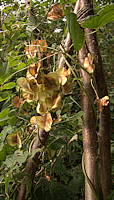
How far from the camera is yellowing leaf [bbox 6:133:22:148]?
0.57m

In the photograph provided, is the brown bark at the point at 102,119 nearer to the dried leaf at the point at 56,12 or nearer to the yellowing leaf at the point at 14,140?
the dried leaf at the point at 56,12

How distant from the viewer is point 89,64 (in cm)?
52

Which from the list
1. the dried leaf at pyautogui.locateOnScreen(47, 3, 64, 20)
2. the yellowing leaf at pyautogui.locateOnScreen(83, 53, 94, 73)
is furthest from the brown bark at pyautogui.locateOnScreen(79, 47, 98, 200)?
the dried leaf at pyautogui.locateOnScreen(47, 3, 64, 20)

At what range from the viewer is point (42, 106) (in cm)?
46

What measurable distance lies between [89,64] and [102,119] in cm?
18

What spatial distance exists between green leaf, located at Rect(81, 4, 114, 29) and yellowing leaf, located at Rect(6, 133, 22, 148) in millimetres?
304

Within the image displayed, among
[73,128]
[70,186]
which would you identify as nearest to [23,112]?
[73,128]

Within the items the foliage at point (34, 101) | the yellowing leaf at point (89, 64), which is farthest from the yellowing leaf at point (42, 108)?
the yellowing leaf at point (89, 64)

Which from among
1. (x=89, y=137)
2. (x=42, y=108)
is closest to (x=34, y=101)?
(x=42, y=108)

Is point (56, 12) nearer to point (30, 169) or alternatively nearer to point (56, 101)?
point (56, 101)

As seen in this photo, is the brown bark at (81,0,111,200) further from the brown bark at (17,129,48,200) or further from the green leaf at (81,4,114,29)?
the green leaf at (81,4,114,29)

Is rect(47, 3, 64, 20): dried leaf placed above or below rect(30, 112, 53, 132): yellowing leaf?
above

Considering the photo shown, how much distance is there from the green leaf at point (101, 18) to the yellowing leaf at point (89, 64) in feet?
0.57

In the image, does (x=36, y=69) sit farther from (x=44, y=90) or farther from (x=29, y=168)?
(x=29, y=168)
